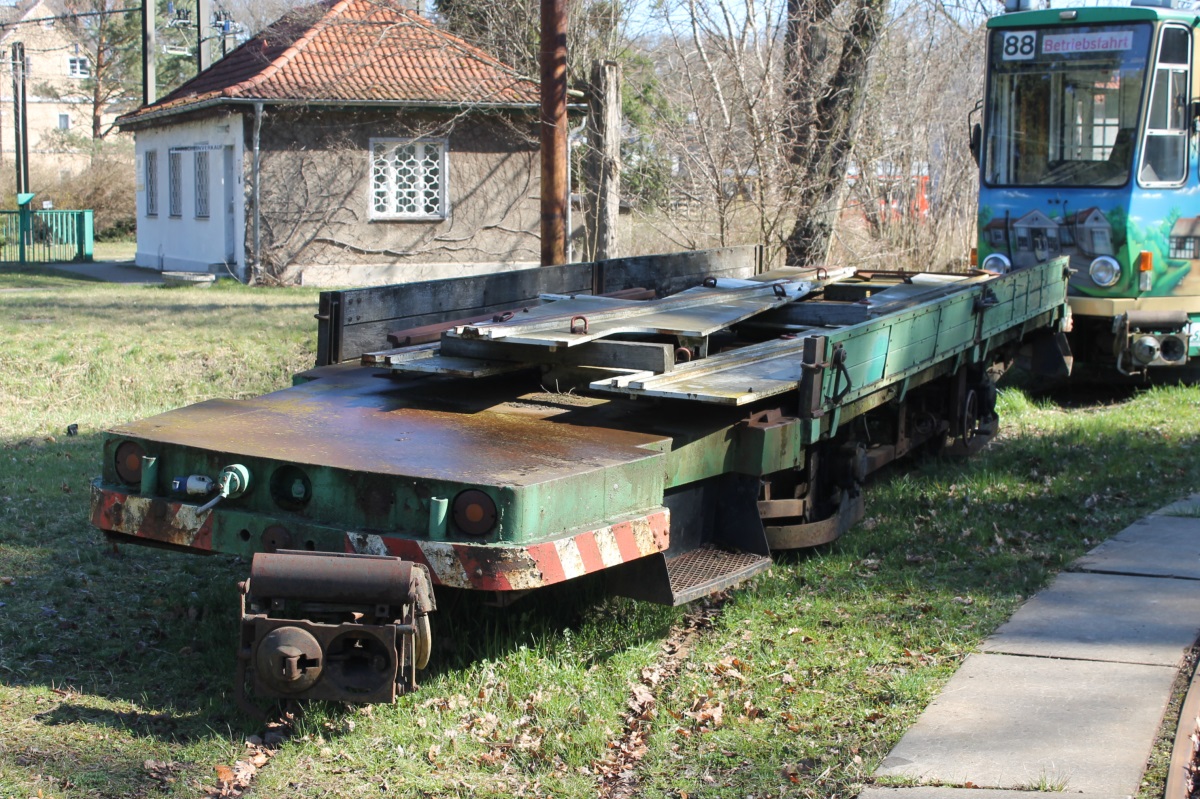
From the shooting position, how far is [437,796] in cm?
400

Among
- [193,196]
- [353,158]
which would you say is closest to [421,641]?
[353,158]

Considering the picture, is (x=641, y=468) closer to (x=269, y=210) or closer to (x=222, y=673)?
(x=222, y=673)

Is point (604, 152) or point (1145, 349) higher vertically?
point (604, 152)

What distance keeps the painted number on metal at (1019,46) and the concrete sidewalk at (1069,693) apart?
6.35 meters

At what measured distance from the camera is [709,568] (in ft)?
17.1

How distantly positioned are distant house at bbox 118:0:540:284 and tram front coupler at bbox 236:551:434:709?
55.3 ft

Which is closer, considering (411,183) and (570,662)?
(570,662)

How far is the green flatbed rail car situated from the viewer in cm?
414

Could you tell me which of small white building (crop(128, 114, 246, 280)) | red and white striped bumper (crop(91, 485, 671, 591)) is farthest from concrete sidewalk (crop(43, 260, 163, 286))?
red and white striped bumper (crop(91, 485, 671, 591))

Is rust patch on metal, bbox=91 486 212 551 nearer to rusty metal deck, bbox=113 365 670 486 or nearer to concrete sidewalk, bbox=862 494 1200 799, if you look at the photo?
rusty metal deck, bbox=113 365 670 486

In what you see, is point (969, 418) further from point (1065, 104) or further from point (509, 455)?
point (509, 455)

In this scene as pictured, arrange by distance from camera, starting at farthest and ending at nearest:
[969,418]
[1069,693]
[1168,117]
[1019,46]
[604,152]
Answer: [604,152] < [1019,46] < [1168,117] < [969,418] < [1069,693]

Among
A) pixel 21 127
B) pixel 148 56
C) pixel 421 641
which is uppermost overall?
pixel 148 56

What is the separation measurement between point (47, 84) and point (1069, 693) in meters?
59.5
